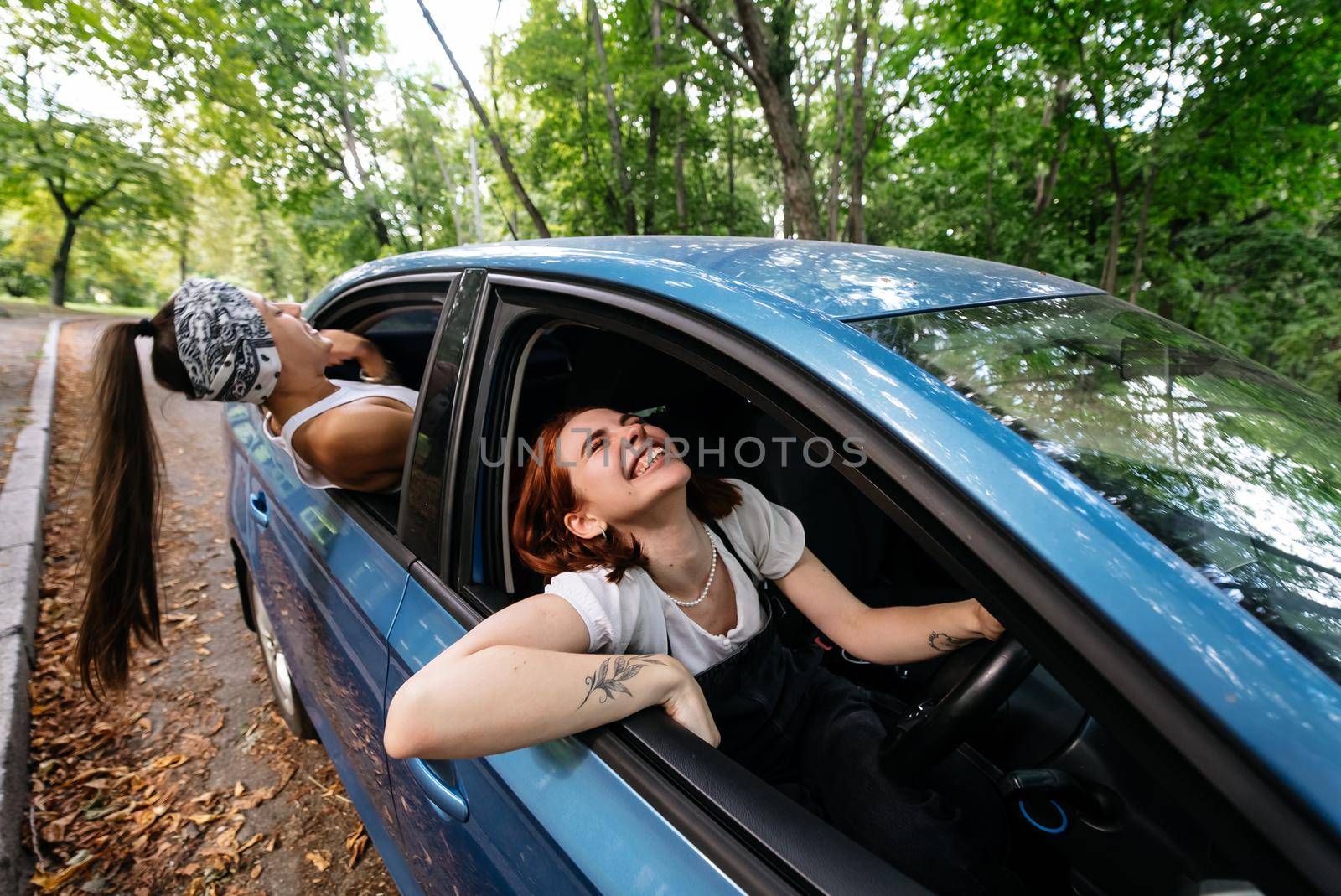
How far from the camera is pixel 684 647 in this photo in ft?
4.14

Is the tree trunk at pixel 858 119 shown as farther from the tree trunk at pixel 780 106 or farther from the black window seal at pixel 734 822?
the black window seal at pixel 734 822

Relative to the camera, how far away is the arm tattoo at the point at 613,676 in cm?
93

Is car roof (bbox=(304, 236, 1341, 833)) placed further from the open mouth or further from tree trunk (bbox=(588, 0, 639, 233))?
tree trunk (bbox=(588, 0, 639, 233))

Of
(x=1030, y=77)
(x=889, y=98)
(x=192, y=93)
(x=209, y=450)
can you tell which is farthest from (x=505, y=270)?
(x=192, y=93)

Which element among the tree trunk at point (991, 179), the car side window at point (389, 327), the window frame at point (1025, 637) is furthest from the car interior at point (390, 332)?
the tree trunk at point (991, 179)

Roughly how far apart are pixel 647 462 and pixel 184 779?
2364 millimetres

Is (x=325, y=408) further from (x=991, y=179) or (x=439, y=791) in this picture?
(x=991, y=179)

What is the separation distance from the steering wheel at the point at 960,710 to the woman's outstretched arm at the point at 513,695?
0.34 meters

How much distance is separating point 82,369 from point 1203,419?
42.8 feet

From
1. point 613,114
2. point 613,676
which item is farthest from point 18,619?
point 613,114

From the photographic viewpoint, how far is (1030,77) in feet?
22.1

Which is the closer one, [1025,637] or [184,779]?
[1025,637]

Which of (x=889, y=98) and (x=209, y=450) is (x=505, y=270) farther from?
(x=889, y=98)

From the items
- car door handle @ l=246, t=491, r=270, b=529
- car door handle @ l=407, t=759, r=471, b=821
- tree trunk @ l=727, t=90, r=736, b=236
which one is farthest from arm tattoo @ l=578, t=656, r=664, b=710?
tree trunk @ l=727, t=90, r=736, b=236
